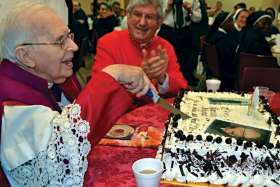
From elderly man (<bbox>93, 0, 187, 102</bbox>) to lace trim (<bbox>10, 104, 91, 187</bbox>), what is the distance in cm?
103

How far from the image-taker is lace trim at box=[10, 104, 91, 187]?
3.66 feet

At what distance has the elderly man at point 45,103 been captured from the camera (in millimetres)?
1123

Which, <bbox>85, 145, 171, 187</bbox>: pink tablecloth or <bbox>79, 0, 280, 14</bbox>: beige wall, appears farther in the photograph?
<bbox>79, 0, 280, 14</bbox>: beige wall

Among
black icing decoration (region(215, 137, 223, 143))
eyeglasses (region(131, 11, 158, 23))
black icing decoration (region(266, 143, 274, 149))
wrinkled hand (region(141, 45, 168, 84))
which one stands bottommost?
black icing decoration (region(266, 143, 274, 149))

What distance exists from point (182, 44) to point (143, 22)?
120 inches

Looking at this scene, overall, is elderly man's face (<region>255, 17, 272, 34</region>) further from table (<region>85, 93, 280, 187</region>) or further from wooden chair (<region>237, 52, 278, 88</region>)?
table (<region>85, 93, 280, 187</region>)

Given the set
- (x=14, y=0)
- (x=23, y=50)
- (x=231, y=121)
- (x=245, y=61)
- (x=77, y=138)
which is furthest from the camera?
Result: (x=245, y=61)

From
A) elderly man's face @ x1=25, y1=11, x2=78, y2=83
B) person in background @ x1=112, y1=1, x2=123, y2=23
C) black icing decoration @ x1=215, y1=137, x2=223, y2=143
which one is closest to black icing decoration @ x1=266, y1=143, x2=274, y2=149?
black icing decoration @ x1=215, y1=137, x2=223, y2=143

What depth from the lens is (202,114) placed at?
159cm

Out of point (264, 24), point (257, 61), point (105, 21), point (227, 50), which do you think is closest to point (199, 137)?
point (257, 61)

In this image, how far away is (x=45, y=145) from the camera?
1105 mm

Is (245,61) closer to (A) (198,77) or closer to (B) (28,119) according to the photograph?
(A) (198,77)

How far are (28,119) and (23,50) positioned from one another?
252 mm

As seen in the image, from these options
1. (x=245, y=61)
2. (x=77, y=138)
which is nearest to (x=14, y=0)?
(x=77, y=138)
